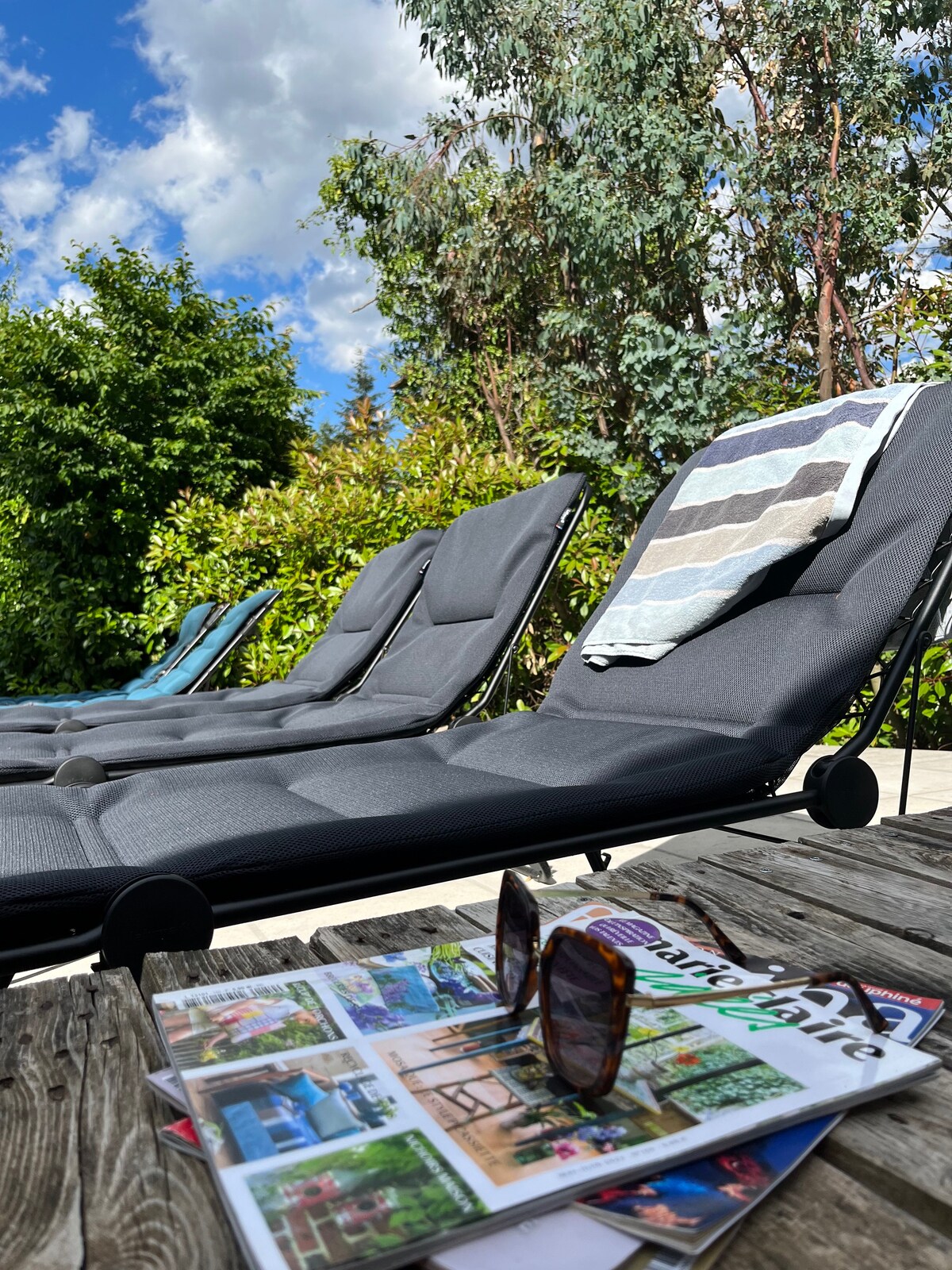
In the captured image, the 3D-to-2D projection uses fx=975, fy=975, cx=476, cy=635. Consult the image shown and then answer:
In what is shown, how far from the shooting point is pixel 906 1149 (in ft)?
1.91

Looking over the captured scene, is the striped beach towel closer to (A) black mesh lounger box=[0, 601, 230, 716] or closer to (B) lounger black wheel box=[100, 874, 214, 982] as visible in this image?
(B) lounger black wheel box=[100, 874, 214, 982]

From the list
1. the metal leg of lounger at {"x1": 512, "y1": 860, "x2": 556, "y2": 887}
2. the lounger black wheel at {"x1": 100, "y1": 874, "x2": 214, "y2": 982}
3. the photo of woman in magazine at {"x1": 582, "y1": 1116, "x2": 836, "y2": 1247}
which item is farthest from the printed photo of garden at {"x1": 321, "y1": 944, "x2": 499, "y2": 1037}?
the metal leg of lounger at {"x1": 512, "y1": 860, "x2": 556, "y2": 887}

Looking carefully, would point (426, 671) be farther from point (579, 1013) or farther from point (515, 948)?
point (579, 1013)

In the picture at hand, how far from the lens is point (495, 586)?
3197mm

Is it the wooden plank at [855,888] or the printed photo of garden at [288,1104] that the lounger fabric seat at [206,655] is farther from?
the printed photo of garden at [288,1104]

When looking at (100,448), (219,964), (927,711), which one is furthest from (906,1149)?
(100,448)

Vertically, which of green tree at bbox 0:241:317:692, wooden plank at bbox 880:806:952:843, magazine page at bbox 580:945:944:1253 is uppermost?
green tree at bbox 0:241:317:692

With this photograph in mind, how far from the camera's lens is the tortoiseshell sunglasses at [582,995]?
59 centimetres

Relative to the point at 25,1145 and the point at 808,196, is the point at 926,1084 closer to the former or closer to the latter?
the point at 25,1145

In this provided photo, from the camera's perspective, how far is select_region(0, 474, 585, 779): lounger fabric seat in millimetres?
2418

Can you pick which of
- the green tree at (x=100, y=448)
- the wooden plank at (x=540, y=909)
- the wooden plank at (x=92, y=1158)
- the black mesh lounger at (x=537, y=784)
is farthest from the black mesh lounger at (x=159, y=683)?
the wooden plank at (x=92, y=1158)

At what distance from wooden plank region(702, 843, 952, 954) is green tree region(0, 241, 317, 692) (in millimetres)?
6703

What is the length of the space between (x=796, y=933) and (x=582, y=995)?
0.46m

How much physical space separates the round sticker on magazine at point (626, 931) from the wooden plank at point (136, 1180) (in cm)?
40
